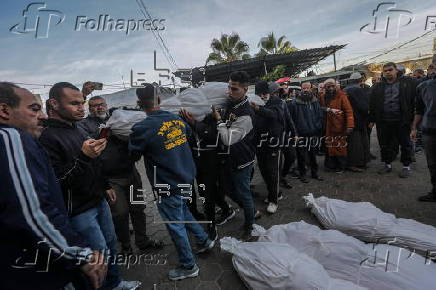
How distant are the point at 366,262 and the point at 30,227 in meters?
2.16

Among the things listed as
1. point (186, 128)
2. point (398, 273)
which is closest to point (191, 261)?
point (186, 128)

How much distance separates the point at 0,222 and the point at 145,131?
1.28 m

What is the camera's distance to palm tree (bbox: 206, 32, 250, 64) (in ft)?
82.4

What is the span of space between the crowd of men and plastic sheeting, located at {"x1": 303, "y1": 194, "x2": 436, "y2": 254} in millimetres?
860

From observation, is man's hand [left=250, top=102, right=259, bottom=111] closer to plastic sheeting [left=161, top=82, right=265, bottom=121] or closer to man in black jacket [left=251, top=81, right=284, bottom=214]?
man in black jacket [left=251, top=81, right=284, bottom=214]

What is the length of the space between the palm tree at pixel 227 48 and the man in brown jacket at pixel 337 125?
21.5 meters

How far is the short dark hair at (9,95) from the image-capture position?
113 cm

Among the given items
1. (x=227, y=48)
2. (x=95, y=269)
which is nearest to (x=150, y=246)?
(x=95, y=269)

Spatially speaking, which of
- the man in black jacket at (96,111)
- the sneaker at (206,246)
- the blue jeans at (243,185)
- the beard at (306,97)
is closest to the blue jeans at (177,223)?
the sneaker at (206,246)

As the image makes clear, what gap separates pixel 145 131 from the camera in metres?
2.13

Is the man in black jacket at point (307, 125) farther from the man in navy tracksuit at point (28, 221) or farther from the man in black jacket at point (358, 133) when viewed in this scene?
the man in navy tracksuit at point (28, 221)

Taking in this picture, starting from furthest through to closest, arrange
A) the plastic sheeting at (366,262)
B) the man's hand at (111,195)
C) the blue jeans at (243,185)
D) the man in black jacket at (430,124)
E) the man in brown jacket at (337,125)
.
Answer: the man in brown jacket at (337,125)
the man in black jacket at (430,124)
the blue jeans at (243,185)
the man's hand at (111,195)
the plastic sheeting at (366,262)

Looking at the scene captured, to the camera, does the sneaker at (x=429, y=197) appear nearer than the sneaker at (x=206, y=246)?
No

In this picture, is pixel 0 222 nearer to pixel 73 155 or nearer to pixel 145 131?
pixel 73 155
